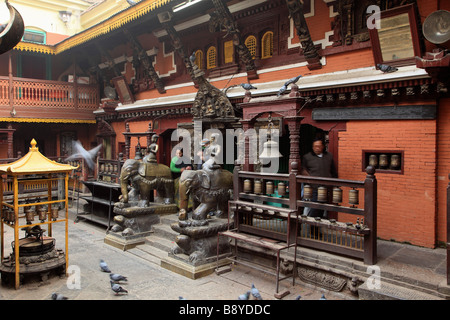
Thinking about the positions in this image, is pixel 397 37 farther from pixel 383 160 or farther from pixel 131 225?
pixel 131 225

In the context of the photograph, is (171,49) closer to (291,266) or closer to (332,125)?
(332,125)

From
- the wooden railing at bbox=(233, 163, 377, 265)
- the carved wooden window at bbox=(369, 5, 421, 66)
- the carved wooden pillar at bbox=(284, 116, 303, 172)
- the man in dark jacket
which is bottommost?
the wooden railing at bbox=(233, 163, 377, 265)

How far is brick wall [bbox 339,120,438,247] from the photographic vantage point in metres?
6.41

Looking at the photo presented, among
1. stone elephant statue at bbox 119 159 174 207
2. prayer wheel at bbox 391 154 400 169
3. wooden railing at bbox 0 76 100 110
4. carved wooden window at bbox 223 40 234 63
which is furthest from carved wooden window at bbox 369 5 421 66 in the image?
wooden railing at bbox 0 76 100 110

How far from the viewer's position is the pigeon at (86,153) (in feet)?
50.5

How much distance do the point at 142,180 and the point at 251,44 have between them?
4885 millimetres

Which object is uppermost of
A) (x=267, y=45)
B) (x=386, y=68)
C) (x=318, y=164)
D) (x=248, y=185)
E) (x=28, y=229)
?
(x=267, y=45)

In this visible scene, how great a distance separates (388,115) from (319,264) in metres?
3.37

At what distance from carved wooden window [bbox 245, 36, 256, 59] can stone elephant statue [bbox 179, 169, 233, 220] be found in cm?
402

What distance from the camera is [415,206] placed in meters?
6.60

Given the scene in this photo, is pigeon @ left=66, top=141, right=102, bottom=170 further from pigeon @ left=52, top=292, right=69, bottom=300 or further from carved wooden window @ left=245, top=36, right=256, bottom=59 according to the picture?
pigeon @ left=52, top=292, right=69, bottom=300

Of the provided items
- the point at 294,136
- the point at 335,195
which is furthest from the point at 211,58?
the point at 335,195

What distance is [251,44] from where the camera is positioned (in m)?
9.68

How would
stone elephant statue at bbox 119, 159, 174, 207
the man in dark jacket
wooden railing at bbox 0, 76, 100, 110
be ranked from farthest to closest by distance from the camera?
wooden railing at bbox 0, 76, 100, 110 → stone elephant statue at bbox 119, 159, 174, 207 → the man in dark jacket
